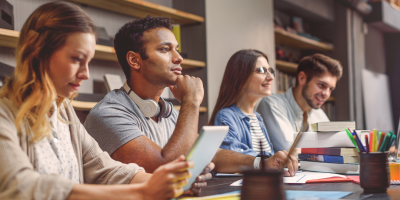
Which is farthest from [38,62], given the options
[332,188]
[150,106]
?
[332,188]

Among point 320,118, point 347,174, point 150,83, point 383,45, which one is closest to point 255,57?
point 150,83

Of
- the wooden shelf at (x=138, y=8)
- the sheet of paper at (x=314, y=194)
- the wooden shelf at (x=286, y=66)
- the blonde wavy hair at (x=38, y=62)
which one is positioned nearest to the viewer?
the blonde wavy hair at (x=38, y=62)

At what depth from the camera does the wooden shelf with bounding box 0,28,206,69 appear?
6.33ft

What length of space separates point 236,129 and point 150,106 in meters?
0.61

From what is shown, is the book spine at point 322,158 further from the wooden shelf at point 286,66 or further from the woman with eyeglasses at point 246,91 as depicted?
the wooden shelf at point 286,66

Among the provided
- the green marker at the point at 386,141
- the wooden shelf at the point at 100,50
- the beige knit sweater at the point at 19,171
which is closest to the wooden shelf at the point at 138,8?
the wooden shelf at the point at 100,50

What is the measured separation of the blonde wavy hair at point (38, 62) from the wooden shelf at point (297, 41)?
323 cm

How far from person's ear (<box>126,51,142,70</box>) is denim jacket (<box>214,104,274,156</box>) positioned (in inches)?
23.8

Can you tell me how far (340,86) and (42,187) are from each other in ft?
15.4

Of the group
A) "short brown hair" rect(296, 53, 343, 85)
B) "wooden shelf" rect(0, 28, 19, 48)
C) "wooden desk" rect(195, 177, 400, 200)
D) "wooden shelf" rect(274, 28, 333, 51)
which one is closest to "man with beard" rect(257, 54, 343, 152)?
"short brown hair" rect(296, 53, 343, 85)

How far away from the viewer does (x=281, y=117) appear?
99.4 inches

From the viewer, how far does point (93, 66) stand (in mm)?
2635

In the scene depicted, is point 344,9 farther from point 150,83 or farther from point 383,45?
point 150,83

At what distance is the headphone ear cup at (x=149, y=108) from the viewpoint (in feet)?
5.03
